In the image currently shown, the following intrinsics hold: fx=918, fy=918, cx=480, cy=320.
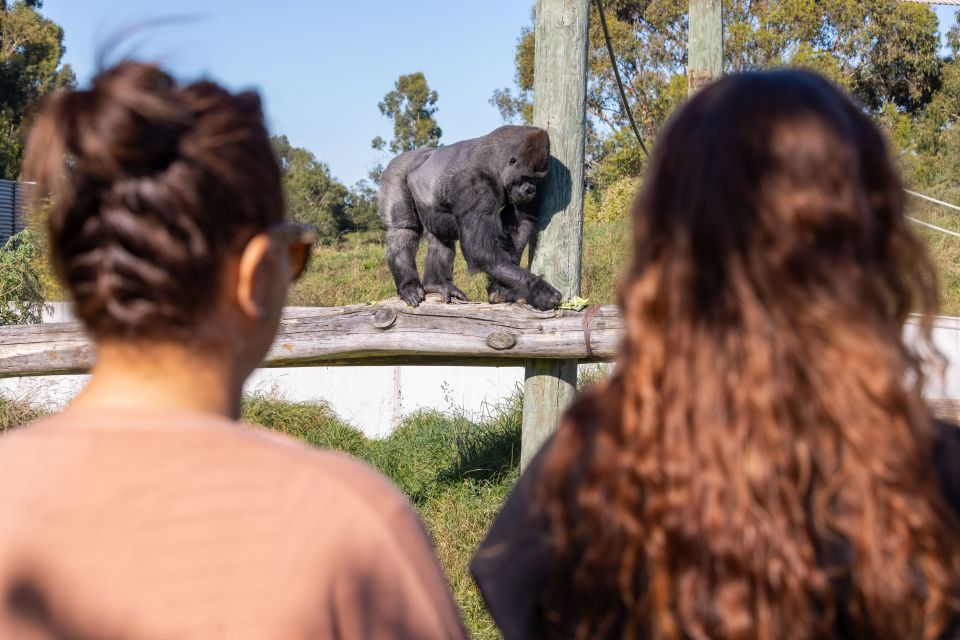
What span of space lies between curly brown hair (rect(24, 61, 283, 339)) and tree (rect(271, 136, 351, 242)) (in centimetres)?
1605

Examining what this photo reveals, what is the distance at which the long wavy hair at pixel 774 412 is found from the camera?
863 mm

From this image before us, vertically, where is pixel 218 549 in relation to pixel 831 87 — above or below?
below

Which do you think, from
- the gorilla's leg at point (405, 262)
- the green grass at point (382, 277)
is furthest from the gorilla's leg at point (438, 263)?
the green grass at point (382, 277)

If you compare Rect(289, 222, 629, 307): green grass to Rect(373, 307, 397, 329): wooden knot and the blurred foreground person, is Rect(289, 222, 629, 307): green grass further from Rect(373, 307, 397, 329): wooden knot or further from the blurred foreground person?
the blurred foreground person

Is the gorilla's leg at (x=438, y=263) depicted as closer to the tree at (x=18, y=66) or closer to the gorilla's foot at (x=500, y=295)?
the gorilla's foot at (x=500, y=295)

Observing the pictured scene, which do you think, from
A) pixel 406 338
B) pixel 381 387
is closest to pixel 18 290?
pixel 381 387

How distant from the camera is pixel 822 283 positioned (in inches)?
34.3

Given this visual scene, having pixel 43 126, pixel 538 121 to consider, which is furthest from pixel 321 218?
pixel 43 126

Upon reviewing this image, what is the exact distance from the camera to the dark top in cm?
100

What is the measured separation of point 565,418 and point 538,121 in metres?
3.16

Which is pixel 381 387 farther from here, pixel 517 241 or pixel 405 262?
pixel 517 241

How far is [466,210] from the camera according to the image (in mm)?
4945

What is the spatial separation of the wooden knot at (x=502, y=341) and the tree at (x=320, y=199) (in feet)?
43.4

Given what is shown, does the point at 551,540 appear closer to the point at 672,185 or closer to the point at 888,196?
the point at 672,185
